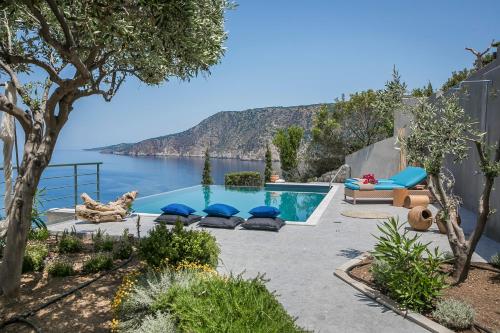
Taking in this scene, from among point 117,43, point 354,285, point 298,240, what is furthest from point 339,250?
→ point 117,43

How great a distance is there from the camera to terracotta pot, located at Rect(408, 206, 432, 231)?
915cm

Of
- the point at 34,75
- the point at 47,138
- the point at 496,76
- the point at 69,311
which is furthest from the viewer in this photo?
the point at 496,76

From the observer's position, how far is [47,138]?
5.00m

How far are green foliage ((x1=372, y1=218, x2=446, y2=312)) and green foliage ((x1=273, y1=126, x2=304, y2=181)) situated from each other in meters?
18.6

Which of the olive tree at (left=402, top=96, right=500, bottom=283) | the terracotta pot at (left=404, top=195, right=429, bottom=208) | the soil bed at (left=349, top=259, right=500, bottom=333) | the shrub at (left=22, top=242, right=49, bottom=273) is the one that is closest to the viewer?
the soil bed at (left=349, top=259, right=500, bottom=333)

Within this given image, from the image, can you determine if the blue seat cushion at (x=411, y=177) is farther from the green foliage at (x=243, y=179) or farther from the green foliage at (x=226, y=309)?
the green foliage at (x=226, y=309)

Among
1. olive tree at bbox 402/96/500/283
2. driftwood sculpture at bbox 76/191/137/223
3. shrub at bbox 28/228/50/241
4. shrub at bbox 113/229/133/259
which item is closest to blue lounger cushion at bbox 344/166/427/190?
olive tree at bbox 402/96/500/283

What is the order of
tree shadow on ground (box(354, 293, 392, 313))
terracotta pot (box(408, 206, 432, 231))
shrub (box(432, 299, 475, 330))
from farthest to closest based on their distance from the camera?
terracotta pot (box(408, 206, 432, 231))
tree shadow on ground (box(354, 293, 392, 313))
shrub (box(432, 299, 475, 330))

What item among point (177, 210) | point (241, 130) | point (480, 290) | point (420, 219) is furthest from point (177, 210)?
point (241, 130)

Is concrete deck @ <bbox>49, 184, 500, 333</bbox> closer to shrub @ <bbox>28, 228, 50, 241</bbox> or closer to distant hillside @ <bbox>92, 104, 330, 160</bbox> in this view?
shrub @ <bbox>28, 228, 50, 241</bbox>

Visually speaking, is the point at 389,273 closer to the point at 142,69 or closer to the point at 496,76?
the point at 142,69

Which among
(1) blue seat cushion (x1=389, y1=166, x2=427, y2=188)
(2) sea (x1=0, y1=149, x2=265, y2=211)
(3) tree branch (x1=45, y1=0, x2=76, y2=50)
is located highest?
(3) tree branch (x1=45, y1=0, x2=76, y2=50)

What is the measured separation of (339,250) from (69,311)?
192 inches

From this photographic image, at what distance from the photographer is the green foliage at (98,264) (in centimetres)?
597
